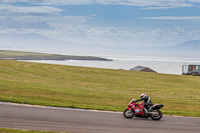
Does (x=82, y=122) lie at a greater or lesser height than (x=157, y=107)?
lesser

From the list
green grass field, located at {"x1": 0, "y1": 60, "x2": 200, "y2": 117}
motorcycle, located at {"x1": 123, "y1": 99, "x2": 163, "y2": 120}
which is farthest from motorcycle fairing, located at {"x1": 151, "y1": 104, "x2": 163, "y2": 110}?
green grass field, located at {"x1": 0, "y1": 60, "x2": 200, "y2": 117}

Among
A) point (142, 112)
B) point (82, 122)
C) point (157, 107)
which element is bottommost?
point (82, 122)

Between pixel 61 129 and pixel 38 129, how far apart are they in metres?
0.97

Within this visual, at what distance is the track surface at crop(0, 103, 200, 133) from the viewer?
12.6m

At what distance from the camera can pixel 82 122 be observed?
13773 mm

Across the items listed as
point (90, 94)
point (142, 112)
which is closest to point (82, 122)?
point (142, 112)

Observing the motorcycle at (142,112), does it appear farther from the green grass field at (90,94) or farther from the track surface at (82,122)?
the green grass field at (90,94)

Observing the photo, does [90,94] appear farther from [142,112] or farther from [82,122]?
[82,122]

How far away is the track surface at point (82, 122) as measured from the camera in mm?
12609

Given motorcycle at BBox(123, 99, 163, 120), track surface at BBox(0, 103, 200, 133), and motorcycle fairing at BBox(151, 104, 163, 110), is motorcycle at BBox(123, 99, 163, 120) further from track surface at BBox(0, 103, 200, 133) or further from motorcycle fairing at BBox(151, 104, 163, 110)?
track surface at BBox(0, 103, 200, 133)

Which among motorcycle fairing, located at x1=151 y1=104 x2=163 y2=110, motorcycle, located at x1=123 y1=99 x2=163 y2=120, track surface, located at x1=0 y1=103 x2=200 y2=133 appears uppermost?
motorcycle fairing, located at x1=151 y1=104 x2=163 y2=110

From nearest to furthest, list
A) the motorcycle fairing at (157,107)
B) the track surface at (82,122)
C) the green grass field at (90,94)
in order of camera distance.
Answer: the track surface at (82,122) → the motorcycle fairing at (157,107) → the green grass field at (90,94)

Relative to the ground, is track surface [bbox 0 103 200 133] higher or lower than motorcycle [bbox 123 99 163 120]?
lower

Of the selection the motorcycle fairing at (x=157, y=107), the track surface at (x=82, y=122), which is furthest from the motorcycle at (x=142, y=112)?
the track surface at (x=82, y=122)
